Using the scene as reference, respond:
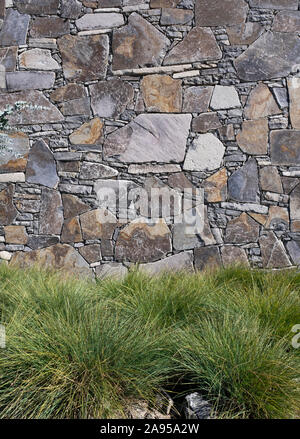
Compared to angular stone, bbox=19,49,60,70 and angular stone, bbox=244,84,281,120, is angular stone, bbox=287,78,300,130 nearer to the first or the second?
angular stone, bbox=244,84,281,120

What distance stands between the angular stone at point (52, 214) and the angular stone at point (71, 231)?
61 mm

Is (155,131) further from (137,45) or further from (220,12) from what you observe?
(220,12)

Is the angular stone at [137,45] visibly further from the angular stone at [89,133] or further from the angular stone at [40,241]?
the angular stone at [40,241]

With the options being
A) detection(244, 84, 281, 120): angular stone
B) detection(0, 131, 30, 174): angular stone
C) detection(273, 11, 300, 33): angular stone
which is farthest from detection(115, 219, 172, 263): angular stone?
detection(273, 11, 300, 33): angular stone

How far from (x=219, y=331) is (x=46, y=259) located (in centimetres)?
290

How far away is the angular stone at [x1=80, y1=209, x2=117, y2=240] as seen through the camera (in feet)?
16.9

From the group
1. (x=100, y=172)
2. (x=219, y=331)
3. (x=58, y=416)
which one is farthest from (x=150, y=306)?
(x=100, y=172)

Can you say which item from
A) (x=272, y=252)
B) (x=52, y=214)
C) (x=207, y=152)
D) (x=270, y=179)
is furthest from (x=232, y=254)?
Result: (x=52, y=214)

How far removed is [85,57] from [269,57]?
208 cm

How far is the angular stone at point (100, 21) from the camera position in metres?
5.21

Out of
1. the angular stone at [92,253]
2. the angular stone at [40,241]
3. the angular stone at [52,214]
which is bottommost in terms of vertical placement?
the angular stone at [92,253]

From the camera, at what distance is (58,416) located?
90.7 inches

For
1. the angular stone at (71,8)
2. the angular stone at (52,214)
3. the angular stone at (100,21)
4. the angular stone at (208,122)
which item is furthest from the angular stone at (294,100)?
the angular stone at (52,214)

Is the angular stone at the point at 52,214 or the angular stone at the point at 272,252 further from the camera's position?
the angular stone at the point at 52,214
